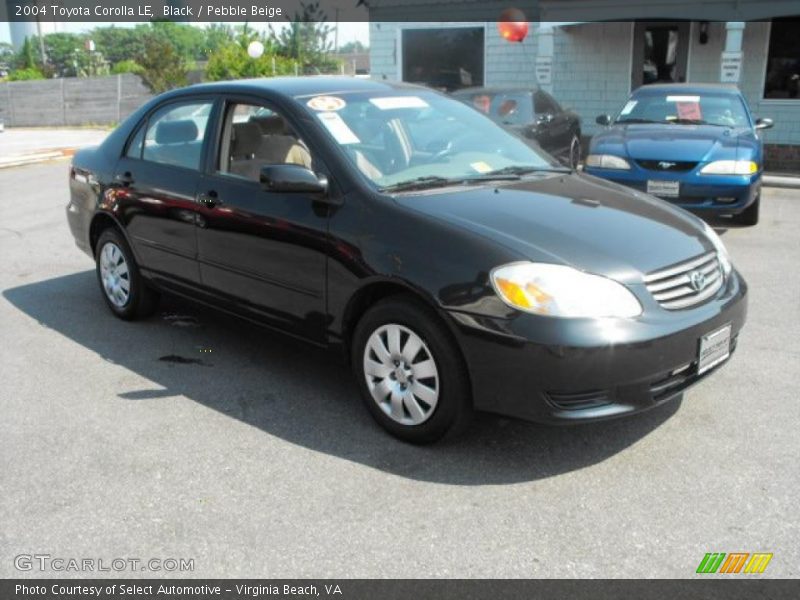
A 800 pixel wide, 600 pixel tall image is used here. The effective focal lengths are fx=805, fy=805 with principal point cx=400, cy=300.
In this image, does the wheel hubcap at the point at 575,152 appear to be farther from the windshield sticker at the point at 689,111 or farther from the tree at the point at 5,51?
the tree at the point at 5,51

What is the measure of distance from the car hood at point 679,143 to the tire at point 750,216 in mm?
675

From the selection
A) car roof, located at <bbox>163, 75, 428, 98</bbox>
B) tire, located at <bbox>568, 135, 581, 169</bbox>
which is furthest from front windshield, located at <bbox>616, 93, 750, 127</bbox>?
car roof, located at <bbox>163, 75, 428, 98</bbox>

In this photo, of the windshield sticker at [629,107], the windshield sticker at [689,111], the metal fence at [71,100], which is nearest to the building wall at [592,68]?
the windshield sticker at [629,107]

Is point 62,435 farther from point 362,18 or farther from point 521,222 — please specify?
point 362,18

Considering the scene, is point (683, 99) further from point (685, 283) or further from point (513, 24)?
point (513, 24)

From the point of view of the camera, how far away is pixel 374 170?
4031mm

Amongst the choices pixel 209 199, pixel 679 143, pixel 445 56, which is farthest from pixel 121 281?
pixel 445 56

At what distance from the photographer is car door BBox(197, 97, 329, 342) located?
4.04 metres

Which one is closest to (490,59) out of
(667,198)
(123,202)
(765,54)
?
(765,54)

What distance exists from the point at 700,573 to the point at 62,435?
294cm

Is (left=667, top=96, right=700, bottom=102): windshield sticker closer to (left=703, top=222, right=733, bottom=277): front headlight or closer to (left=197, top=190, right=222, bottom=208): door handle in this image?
(left=703, top=222, right=733, bottom=277): front headlight

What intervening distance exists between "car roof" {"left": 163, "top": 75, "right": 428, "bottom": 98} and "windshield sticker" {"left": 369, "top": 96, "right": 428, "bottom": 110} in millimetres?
123

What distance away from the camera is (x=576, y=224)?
369 cm

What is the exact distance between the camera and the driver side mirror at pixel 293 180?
387 centimetres
